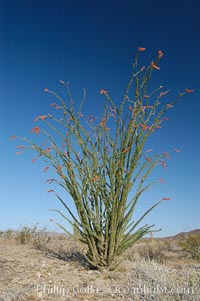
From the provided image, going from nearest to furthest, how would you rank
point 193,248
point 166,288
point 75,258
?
1. point 166,288
2. point 75,258
3. point 193,248

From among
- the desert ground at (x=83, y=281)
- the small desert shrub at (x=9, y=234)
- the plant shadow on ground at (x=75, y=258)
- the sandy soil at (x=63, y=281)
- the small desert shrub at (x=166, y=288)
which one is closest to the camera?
the small desert shrub at (x=166, y=288)

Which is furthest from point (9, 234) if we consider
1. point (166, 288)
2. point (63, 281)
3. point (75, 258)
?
point (166, 288)

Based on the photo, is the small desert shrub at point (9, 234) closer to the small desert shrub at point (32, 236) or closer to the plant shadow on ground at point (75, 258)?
the small desert shrub at point (32, 236)

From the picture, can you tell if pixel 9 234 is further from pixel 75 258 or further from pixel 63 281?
pixel 63 281

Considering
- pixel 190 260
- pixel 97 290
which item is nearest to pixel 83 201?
pixel 97 290

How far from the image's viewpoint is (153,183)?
6.03m

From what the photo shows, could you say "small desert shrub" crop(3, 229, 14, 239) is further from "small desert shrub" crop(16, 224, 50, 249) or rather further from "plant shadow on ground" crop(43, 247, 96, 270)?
"plant shadow on ground" crop(43, 247, 96, 270)

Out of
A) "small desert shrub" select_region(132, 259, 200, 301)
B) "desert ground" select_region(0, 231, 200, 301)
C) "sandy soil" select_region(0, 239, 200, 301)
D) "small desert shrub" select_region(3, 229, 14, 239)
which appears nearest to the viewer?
"small desert shrub" select_region(132, 259, 200, 301)

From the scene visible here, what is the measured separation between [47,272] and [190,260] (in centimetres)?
433

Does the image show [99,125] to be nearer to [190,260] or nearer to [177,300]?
[177,300]

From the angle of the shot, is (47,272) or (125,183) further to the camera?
(125,183)

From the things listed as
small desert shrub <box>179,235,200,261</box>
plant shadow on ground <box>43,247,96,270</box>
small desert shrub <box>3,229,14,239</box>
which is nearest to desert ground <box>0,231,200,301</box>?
plant shadow on ground <box>43,247,96,270</box>

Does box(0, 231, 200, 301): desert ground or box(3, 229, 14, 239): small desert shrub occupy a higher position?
box(3, 229, 14, 239): small desert shrub

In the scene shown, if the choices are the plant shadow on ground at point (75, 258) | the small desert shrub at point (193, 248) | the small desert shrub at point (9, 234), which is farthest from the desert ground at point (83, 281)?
the small desert shrub at point (9, 234)
